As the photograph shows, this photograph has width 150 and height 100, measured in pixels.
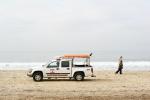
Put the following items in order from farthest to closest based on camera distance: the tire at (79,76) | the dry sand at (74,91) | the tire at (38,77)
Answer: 1. the tire at (79,76)
2. the tire at (38,77)
3. the dry sand at (74,91)

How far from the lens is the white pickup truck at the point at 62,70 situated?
32.1m

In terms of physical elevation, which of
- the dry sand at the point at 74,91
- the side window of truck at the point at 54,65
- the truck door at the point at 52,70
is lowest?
the dry sand at the point at 74,91

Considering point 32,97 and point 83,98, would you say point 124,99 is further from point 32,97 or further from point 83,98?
point 32,97

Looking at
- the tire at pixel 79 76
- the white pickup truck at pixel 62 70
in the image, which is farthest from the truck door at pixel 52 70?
the tire at pixel 79 76

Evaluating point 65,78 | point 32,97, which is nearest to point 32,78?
point 65,78

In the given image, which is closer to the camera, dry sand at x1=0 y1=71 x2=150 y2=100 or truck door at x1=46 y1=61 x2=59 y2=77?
dry sand at x1=0 y1=71 x2=150 y2=100

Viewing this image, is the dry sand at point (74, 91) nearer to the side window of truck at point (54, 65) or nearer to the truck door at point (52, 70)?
the truck door at point (52, 70)

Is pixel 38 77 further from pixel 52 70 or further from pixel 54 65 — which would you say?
pixel 54 65

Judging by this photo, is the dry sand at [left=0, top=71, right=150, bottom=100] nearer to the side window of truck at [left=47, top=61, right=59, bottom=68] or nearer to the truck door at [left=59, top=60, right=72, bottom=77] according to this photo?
the truck door at [left=59, top=60, right=72, bottom=77]

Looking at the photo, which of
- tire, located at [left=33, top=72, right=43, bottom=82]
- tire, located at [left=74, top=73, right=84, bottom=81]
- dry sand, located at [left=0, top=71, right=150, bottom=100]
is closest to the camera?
dry sand, located at [left=0, top=71, right=150, bottom=100]

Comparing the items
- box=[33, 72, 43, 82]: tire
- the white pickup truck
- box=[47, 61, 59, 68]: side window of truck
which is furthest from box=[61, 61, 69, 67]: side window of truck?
box=[33, 72, 43, 82]: tire

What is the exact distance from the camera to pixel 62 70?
32.2 meters

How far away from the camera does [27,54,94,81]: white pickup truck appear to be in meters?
32.1

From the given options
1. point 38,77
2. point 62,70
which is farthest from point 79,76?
point 38,77
